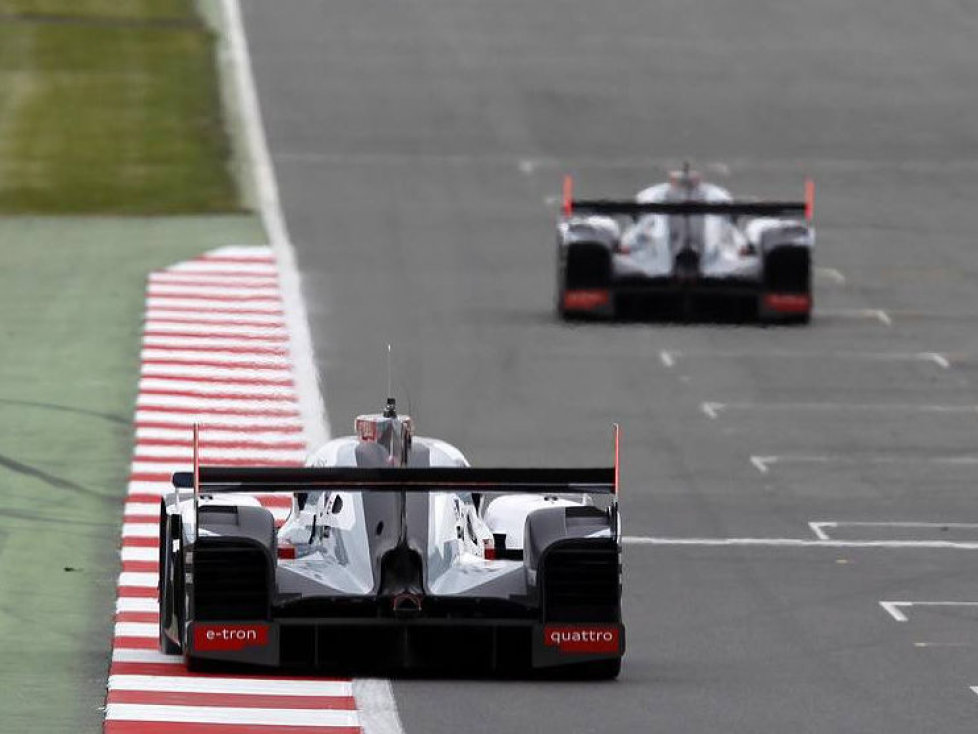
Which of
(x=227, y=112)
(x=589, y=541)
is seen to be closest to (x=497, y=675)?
(x=589, y=541)

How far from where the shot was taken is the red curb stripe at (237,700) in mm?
20188

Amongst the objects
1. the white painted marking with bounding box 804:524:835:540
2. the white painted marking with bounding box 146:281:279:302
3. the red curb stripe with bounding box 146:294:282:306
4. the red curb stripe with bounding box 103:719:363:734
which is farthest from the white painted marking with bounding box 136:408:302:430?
the red curb stripe with bounding box 103:719:363:734

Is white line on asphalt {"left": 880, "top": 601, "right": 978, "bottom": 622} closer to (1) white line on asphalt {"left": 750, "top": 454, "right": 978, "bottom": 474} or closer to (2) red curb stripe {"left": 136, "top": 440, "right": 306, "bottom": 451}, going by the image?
(1) white line on asphalt {"left": 750, "top": 454, "right": 978, "bottom": 474}

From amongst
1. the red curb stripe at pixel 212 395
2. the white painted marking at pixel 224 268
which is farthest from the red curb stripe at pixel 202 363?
the white painted marking at pixel 224 268

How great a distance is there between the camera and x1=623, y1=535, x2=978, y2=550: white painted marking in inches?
1107

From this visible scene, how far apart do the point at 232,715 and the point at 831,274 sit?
1119 inches

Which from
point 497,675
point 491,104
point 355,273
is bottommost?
point 497,675

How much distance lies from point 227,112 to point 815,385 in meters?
25.4

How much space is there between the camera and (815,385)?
3791 centimetres

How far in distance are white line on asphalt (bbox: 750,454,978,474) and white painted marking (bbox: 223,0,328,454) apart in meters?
4.73

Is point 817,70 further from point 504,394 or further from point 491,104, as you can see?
point 504,394

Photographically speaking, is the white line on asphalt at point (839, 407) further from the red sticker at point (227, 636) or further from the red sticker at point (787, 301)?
the red sticker at point (227, 636)

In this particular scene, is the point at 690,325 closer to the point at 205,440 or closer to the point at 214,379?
the point at 214,379

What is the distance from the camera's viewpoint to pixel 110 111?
2431 inches
